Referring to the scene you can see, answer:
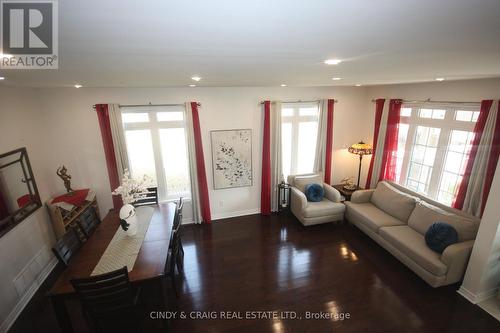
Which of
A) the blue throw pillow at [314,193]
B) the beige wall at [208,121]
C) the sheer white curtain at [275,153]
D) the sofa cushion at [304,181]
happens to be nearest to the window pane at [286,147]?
the sheer white curtain at [275,153]

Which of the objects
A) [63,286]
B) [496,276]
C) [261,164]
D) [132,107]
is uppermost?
[132,107]

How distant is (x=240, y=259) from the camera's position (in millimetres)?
3609

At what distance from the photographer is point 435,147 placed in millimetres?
3824

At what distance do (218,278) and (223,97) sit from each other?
9.94ft

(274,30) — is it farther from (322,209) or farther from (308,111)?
(308,111)

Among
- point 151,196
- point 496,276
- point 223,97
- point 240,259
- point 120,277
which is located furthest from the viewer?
point 223,97

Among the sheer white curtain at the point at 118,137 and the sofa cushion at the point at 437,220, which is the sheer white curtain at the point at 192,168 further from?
the sofa cushion at the point at 437,220

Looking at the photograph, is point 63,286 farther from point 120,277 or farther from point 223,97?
point 223,97

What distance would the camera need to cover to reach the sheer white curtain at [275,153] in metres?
4.52

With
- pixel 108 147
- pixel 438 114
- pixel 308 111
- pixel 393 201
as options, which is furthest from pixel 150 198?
pixel 438 114

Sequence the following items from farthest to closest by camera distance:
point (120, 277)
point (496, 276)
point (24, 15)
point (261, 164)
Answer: point (261, 164)
point (496, 276)
point (120, 277)
point (24, 15)

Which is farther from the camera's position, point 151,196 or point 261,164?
point 261,164

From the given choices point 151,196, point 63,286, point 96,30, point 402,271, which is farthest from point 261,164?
point 96,30

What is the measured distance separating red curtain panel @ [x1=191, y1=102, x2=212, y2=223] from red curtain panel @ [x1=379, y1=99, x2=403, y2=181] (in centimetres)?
356
